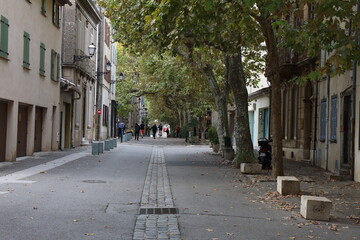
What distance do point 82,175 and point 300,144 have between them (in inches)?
491

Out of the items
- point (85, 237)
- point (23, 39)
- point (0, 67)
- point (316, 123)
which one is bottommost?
point (85, 237)

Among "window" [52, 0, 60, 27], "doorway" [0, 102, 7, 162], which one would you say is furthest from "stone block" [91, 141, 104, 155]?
"doorway" [0, 102, 7, 162]

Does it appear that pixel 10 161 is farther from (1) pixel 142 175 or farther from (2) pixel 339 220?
(2) pixel 339 220

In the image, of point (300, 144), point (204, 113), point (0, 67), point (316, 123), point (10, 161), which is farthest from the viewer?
point (204, 113)

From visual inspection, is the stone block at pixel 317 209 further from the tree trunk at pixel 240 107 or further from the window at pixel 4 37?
the window at pixel 4 37

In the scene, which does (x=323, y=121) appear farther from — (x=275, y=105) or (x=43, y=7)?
(x=43, y=7)

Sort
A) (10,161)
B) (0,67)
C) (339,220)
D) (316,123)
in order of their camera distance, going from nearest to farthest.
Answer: (339,220) → (0,67) → (10,161) → (316,123)

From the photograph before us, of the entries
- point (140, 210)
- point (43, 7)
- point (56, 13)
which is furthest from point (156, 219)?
point (56, 13)

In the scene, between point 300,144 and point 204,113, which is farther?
point 204,113

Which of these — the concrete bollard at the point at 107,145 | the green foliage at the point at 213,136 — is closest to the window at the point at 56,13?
the concrete bollard at the point at 107,145

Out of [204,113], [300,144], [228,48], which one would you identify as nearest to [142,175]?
[228,48]

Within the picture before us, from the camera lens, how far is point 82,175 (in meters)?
15.8

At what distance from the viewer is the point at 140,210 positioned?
966 cm

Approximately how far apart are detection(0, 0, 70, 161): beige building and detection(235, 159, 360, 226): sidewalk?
828 cm
